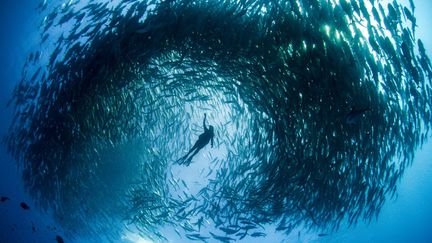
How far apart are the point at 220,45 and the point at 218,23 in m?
0.58

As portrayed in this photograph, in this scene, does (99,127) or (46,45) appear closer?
(99,127)

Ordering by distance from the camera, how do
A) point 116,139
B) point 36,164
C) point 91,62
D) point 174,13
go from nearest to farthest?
point 174,13, point 91,62, point 116,139, point 36,164

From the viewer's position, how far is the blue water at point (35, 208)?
50.4 feet

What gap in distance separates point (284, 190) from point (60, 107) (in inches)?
320

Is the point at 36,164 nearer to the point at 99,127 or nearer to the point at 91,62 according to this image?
the point at 99,127

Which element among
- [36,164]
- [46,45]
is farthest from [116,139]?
[46,45]

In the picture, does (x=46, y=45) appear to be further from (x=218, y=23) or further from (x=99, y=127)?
(x=218, y=23)

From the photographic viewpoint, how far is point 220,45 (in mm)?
7238

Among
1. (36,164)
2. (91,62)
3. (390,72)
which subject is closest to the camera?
(390,72)

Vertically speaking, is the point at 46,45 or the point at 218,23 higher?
the point at 46,45

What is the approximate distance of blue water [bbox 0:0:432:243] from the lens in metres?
15.4

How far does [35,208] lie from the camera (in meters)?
22.7

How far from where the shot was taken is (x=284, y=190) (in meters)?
8.36

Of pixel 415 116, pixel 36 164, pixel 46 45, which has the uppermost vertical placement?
pixel 46 45
